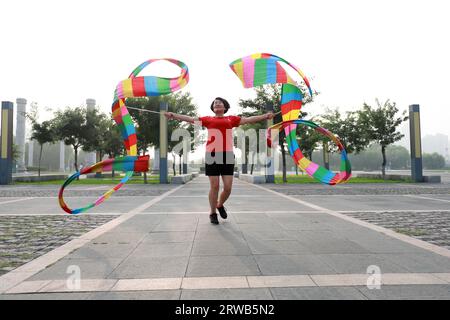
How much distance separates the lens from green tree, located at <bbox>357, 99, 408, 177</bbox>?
27.9 m

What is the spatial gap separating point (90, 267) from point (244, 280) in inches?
74.1

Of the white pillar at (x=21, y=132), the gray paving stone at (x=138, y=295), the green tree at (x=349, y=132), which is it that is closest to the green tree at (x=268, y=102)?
the green tree at (x=349, y=132)

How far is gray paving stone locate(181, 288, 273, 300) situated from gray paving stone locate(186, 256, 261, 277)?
0.48 m

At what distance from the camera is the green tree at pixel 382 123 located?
91.7 ft

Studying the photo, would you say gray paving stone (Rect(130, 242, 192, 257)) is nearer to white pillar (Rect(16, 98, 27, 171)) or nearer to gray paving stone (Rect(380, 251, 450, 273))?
gray paving stone (Rect(380, 251, 450, 273))

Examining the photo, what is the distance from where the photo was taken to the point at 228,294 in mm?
2955

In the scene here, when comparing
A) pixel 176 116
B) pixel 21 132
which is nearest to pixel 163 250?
pixel 176 116

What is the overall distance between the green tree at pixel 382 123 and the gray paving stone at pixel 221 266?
27.3 m

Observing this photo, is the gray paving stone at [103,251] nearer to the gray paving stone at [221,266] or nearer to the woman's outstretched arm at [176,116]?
the gray paving stone at [221,266]

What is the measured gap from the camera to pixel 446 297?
2883 millimetres

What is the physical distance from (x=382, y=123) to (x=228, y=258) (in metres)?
27.5

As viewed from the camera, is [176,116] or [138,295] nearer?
[138,295]

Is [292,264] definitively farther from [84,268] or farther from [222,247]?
[84,268]

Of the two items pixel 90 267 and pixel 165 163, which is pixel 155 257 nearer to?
pixel 90 267
